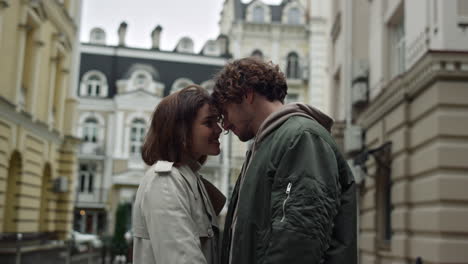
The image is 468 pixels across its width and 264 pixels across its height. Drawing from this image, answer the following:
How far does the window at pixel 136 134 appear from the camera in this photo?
4219 centimetres

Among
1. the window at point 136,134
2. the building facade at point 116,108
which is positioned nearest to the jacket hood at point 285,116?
the building facade at point 116,108

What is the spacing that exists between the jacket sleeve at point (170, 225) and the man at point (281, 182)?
0.20m

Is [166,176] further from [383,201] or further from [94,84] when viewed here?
[94,84]

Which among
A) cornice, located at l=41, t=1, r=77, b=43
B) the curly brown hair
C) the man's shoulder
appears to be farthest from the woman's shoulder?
cornice, located at l=41, t=1, r=77, b=43

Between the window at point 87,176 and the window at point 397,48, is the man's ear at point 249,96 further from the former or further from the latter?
the window at point 87,176

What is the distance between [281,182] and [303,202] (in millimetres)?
154

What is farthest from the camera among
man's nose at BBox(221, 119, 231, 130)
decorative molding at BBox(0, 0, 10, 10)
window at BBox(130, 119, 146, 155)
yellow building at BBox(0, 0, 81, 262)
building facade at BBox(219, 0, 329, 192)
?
window at BBox(130, 119, 146, 155)

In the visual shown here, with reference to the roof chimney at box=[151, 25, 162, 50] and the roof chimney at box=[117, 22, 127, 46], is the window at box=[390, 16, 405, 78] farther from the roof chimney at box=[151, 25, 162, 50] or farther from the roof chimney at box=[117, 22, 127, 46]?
the roof chimney at box=[117, 22, 127, 46]

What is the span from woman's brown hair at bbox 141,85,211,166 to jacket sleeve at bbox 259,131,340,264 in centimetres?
80

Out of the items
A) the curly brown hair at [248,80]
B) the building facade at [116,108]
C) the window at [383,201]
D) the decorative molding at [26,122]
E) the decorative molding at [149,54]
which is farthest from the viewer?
the decorative molding at [149,54]

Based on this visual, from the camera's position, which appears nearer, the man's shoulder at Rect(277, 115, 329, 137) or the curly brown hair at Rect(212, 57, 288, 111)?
the man's shoulder at Rect(277, 115, 329, 137)

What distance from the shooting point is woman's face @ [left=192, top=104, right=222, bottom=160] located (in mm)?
3428

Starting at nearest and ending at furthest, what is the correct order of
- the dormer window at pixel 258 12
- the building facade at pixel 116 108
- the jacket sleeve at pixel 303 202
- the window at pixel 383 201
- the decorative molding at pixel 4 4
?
the jacket sleeve at pixel 303 202 < the window at pixel 383 201 < the decorative molding at pixel 4 4 < the dormer window at pixel 258 12 < the building facade at pixel 116 108

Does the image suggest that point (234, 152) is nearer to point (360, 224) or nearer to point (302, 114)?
A: point (360, 224)
